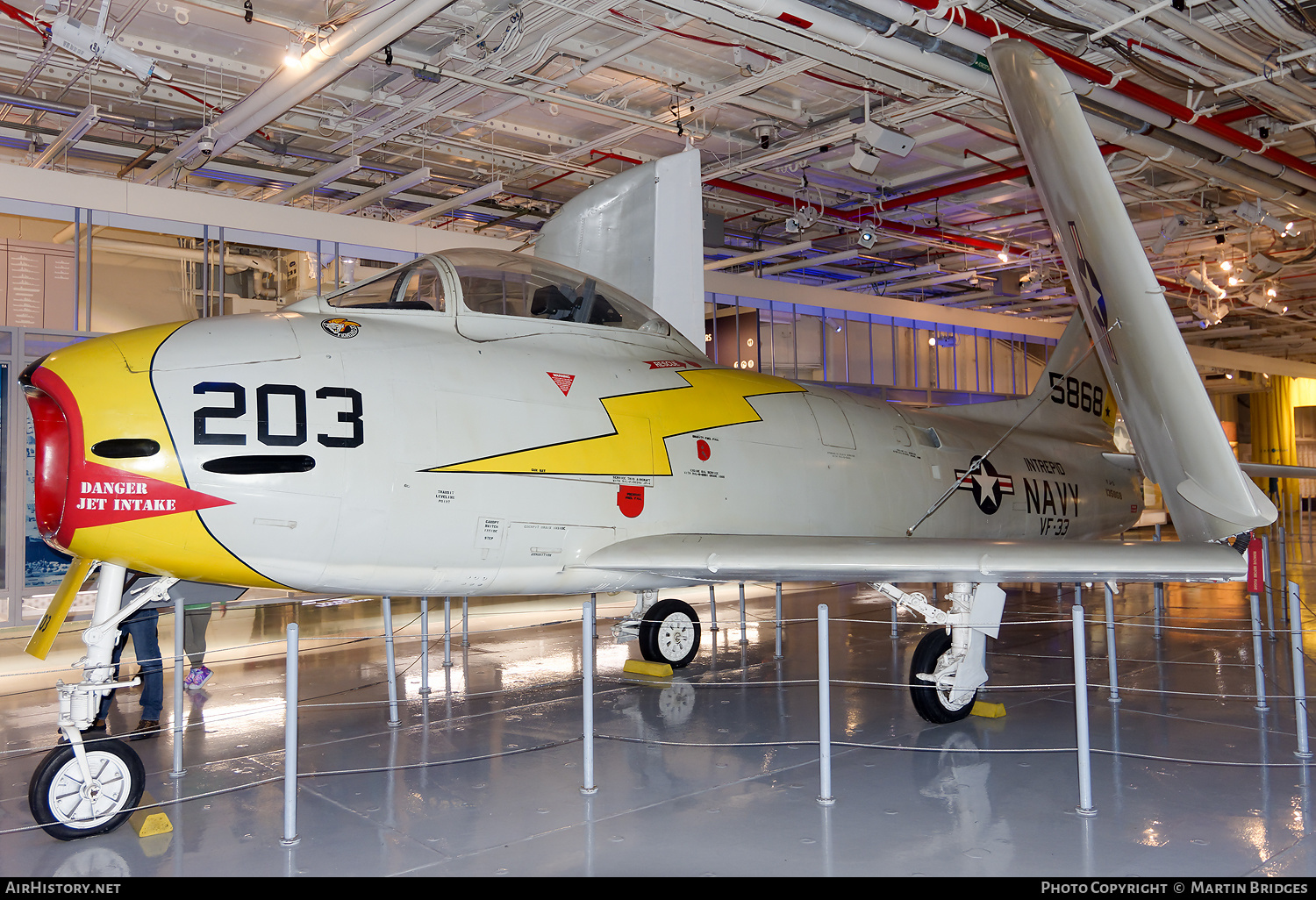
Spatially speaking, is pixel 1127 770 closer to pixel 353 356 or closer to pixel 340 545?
pixel 340 545

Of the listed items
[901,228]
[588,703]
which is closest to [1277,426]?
[901,228]

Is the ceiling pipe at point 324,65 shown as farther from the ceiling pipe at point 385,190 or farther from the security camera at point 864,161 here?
the security camera at point 864,161

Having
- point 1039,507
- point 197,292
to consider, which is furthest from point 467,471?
point 197,292

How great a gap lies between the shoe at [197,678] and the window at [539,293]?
441cm

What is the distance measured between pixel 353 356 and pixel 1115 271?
4.42m

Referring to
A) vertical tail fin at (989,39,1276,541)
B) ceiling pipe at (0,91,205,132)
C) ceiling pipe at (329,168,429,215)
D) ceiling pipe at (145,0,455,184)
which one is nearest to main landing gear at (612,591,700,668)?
vertical tail fin at (989,39,1276,541)

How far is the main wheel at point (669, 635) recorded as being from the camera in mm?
8602

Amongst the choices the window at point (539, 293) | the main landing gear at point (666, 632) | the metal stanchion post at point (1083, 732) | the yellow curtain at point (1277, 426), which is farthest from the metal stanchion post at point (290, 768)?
the yellow curtain at point (1277, 426)

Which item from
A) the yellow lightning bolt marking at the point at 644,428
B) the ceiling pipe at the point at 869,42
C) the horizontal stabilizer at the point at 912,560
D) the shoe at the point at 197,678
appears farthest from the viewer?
the shoe at the point at 197,678

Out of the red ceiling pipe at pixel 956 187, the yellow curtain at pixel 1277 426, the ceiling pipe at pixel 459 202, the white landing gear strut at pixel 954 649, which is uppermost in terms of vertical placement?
the red ceiling pipe at pixel 956 187

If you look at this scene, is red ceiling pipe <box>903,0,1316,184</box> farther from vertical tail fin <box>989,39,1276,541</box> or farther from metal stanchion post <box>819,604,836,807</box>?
metal stanchion post <box>819,604,836,807</box>

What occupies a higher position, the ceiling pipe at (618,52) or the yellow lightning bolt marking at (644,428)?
the ceiling pipe at (618,52)

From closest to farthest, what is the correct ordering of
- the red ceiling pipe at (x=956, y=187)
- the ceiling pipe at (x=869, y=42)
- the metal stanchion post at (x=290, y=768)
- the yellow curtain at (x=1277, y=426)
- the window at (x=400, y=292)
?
1. the metal stanchion post at (x=290, y=768)
2. the window at (x=400, y=292)
3. the ceiling pipe at (x=869, y=42)
4. the red ceiling pipe at (x=956, y=187)
5. the yellow curtain at (x=1277, y=426)

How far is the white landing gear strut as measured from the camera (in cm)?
604
